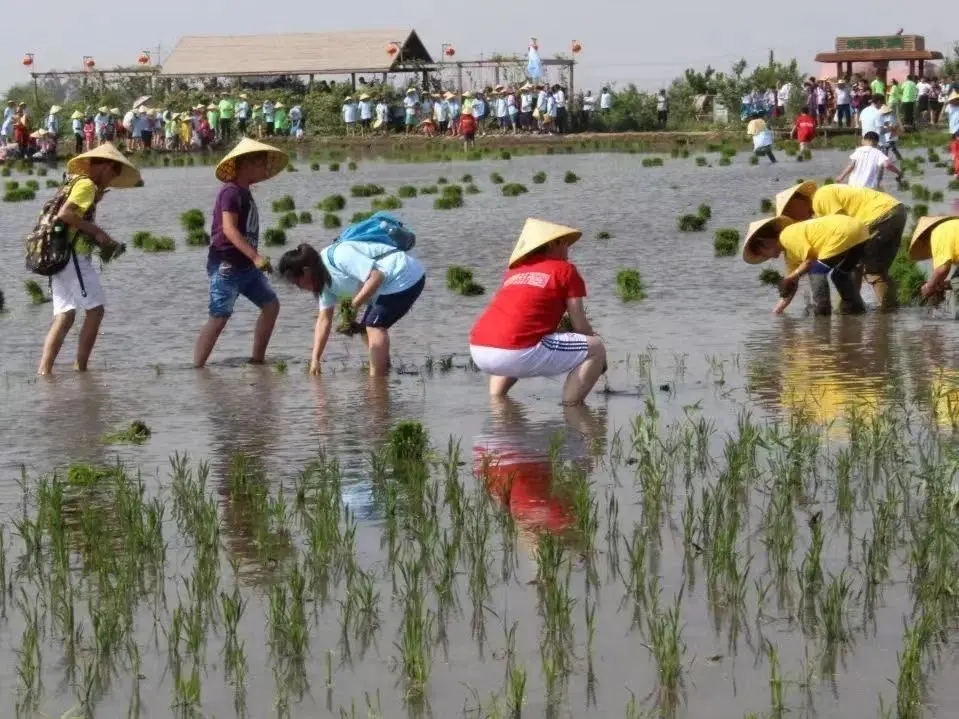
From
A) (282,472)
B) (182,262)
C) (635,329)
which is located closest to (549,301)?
(282,472)

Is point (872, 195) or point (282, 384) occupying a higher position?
point (872, 195)

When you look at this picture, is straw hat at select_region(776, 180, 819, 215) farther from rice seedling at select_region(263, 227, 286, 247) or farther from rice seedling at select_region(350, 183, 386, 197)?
rice seedling at select_region(350, 183, 386, 197)

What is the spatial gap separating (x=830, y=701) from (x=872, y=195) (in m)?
9.04

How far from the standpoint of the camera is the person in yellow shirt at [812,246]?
12.8 meters

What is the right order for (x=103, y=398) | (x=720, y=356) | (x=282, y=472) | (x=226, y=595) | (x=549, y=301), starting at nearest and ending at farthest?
(x=226, y=595), (x=282, y=472), (x=549, y=301), (x=103, y=398), (x=720, y=356)

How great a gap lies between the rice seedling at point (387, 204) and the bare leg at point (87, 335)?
14051 millimetres

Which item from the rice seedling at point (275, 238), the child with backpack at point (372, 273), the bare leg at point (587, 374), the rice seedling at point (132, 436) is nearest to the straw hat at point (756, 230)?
the child with backpack at point (372, 273)

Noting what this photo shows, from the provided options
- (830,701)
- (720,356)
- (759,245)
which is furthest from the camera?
(759,245)

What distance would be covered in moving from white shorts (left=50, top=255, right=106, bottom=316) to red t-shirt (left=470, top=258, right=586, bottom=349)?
9.67ft

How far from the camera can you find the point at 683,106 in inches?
2338

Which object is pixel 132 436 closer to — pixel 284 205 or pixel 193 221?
pixel 193 221

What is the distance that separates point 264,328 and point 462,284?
432 cm

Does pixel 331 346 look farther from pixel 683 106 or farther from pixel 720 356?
pixel 683 106

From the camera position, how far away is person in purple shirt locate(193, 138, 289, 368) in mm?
11367
